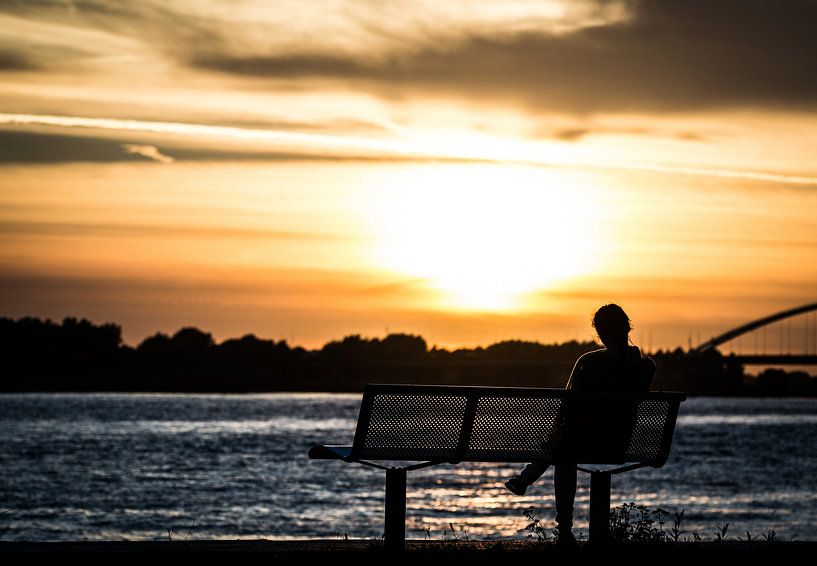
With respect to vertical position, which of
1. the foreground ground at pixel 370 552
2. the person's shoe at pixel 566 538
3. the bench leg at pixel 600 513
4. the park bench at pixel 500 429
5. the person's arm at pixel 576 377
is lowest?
the foreground ground at pixel 370 552

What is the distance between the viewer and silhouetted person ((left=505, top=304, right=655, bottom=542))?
8.27 metres

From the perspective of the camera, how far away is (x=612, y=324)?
8.27 m

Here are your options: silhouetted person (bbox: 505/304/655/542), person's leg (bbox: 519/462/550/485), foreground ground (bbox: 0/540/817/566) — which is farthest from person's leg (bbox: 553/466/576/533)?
foreground ground (bbox: 0/540/817/566)

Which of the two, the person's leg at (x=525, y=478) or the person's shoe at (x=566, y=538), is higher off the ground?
the person's leg at (x=525, y=478)

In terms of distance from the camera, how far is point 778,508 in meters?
39.2

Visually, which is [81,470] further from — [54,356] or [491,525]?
[54,356]

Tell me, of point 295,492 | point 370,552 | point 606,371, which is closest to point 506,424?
point 606,371

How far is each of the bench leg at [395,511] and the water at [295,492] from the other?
769 cm

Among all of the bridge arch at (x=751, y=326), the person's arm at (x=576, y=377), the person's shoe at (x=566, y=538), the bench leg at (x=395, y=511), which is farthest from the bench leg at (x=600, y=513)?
the bridge arch at (x=751, y=326)

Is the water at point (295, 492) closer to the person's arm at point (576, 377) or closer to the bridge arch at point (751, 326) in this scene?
the person's arm at point (576, 377)

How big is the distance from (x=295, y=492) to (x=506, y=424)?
3378cm

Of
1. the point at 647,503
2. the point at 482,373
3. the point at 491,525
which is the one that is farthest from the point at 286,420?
the point at 491,525

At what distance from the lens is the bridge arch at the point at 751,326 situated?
413 ft

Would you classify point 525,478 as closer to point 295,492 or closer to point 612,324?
point 612,324
